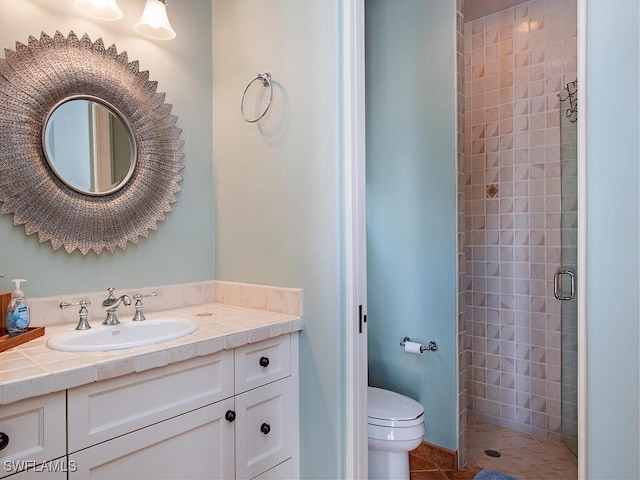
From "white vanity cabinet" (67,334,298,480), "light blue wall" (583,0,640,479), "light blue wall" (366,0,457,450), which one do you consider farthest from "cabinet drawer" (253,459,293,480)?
"light blue wall" (583,0,640,479)

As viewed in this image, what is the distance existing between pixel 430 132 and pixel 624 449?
5.39 ft

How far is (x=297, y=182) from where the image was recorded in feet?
5.57

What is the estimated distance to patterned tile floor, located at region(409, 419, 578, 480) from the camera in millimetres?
2078

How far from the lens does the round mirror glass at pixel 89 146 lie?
1532 millimetres

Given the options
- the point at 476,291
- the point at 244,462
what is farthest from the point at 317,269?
the point at 476,291

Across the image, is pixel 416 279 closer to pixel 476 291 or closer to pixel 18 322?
pixel 476 291

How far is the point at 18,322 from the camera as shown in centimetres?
132

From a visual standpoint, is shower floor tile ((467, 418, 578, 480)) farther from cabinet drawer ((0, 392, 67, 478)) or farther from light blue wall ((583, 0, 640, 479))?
cabinet drawer ((0, 392, 67, 478))

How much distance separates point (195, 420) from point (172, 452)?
4.3 inches

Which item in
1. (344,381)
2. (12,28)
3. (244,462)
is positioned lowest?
(244,462)

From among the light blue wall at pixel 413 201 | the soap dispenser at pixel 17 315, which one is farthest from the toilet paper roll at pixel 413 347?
the soap dispenser at pixel 17 315

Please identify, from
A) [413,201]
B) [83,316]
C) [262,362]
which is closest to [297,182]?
[262,362]

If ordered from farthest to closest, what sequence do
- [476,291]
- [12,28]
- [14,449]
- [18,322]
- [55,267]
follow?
[476,291] < [55,267] < [12,28] < [18,322] < [14,449]

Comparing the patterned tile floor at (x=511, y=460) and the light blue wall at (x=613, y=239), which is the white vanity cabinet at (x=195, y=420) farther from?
the light blue wall at (x=613, y=239)
